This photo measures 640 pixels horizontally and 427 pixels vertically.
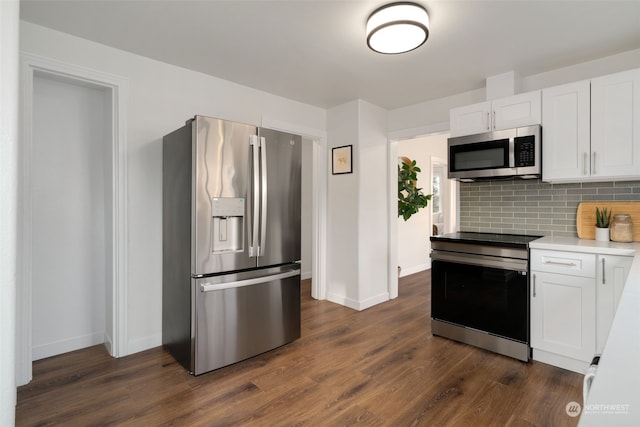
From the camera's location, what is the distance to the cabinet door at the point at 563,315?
2.28m

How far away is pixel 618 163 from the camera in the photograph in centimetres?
237

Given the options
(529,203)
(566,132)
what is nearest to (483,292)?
(529,203)

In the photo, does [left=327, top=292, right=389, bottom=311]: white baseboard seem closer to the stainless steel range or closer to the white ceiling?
the stainless steel range

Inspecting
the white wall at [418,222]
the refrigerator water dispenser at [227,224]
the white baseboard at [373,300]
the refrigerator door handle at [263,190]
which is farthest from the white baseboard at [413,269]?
the refrigerator water dispenser at [227,224]

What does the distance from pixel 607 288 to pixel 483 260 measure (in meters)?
0.79

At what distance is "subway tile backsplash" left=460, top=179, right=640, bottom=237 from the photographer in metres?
2.72

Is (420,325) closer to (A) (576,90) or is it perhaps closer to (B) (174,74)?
(A) (576,90)

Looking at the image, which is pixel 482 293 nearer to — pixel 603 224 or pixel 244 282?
pixel 603 224

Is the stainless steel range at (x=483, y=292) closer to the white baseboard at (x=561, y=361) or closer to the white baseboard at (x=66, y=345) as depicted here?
the white baseboard at (x=561, y=361)

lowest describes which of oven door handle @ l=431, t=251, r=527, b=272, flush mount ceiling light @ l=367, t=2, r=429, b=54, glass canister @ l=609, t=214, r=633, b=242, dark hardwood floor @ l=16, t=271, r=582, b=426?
dark hardwood floor @ l=16, t=271, r=582, b=426

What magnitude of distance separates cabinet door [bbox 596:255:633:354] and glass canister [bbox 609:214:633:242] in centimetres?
51

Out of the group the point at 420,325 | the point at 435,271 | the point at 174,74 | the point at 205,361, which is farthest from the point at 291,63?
the point at 420,325

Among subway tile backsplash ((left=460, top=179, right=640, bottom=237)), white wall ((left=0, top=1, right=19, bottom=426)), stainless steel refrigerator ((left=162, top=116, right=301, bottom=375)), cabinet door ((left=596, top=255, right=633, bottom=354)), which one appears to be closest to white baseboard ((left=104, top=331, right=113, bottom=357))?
stainless steel refrigerator ((left=162, top=116, right=301, bottom=375))

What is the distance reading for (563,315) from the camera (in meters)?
2.38
